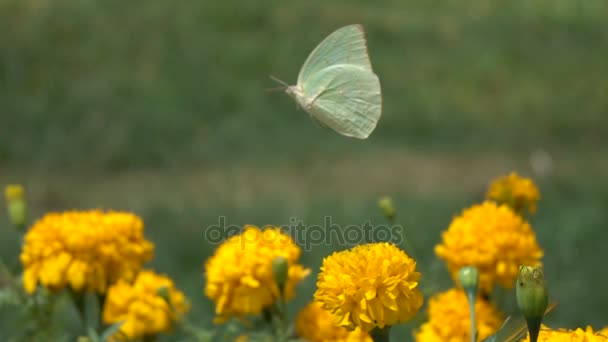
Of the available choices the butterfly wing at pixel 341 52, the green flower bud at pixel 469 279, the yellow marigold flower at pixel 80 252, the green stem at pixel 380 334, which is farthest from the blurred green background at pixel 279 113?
the green stem at pixel 380 334

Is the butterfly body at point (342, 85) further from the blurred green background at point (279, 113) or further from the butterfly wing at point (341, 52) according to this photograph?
the blurred green background at point (279, 113)

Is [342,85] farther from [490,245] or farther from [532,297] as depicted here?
[532,297]

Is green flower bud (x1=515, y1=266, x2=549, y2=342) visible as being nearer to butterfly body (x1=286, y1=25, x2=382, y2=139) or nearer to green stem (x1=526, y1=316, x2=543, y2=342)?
green stem (x1=526, y1=316, x2=543, y2=342)

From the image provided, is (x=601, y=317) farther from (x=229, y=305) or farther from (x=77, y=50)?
(x=77, y=50)

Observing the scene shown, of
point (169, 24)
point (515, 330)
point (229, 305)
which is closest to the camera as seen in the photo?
point (515, 330)

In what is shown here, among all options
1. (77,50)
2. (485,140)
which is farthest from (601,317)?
(77,50)

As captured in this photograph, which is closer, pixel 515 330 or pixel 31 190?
pixel 515 330
